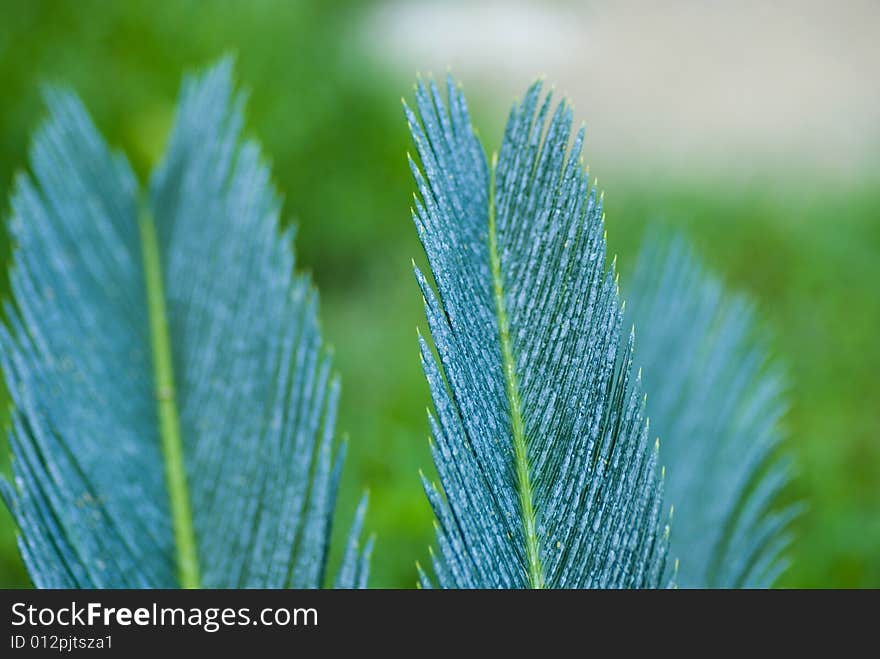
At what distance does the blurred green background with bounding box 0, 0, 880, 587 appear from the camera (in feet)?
5.83

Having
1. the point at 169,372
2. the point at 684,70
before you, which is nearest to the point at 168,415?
the point at 169,372

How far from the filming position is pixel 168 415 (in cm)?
69

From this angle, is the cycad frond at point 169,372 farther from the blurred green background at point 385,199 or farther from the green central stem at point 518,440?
the blurred green background at point 385,199

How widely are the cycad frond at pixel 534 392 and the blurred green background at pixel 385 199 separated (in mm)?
961

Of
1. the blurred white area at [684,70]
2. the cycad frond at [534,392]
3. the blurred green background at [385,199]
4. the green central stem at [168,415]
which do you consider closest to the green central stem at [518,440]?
the cycad frond at [534,392]

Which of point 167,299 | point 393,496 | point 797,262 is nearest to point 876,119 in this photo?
point 797,262

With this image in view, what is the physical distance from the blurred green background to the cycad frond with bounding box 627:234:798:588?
66 centimetres

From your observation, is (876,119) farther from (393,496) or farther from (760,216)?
(393,496)

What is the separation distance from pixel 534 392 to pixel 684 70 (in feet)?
11.1

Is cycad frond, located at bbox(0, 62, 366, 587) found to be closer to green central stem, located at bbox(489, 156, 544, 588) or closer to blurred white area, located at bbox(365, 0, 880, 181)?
green central stem, located at bbox(489, 156, 544, 588)

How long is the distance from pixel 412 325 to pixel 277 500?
1.51 m

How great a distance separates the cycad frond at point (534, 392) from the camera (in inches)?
18.8

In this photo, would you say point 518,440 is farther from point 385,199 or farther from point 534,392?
point 385,199

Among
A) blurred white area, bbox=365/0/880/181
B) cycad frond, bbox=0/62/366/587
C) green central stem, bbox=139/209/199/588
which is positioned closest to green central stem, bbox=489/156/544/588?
cycad frond, bbox=0/62/366/587
